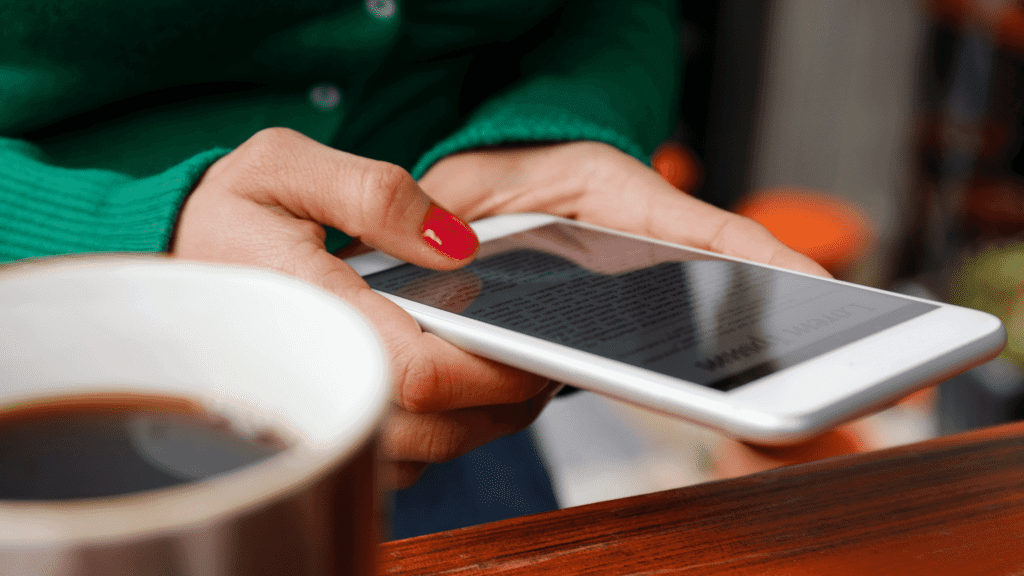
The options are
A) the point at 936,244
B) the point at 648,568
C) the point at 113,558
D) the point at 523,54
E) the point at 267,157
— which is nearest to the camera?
the point at 113,558

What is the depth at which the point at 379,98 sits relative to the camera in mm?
530

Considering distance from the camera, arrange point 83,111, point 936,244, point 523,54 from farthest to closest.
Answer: point 936,244 < point 523,54 < point 83,111

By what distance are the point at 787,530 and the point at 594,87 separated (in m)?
0.42

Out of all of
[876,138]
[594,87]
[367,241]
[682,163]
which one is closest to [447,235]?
[367,241]

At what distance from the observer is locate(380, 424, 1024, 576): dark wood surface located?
209 millimetres

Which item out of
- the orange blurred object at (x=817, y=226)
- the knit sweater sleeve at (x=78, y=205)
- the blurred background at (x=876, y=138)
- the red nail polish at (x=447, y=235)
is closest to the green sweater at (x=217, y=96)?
the knit sweater sleeve at (x=78, y=205)

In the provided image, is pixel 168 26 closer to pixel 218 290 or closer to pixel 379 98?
pixel 379 98

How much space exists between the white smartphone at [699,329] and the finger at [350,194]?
0.8 inches

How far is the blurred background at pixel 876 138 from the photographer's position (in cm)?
144

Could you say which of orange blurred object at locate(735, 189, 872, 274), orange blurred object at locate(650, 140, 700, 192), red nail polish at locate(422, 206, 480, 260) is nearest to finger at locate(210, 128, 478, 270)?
red nail polish at locate(422, 206, 480, 260)

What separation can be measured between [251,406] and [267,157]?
0.77ft

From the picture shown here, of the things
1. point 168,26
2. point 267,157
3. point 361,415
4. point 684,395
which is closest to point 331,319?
point 361,415

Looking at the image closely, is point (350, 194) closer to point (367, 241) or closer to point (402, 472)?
point (367, 241)

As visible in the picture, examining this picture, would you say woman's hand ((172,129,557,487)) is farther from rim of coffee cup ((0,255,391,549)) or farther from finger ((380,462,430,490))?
rim of coffee cup ((0,255,391,549))
